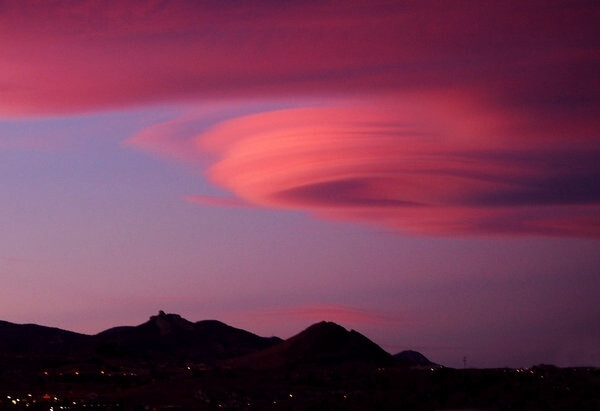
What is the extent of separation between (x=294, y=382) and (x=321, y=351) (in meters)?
17.9

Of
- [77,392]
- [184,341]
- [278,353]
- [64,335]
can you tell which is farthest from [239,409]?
[64,335]

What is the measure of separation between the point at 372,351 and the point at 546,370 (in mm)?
23591

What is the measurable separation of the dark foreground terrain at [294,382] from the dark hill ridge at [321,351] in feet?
0.34

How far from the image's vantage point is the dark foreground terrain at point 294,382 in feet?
217

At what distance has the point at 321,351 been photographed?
92.9 m

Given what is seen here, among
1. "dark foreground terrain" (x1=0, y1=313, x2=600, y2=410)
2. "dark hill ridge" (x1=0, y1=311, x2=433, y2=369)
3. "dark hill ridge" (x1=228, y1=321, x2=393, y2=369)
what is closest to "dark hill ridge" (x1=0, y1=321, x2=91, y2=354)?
"dark hill ridge" (x1=0, y1=311, x2=433, y2=369)

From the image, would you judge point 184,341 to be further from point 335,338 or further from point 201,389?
point 201,389

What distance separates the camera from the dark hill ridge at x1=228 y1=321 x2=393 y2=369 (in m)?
90.8

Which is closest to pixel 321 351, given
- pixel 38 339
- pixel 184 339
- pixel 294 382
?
pixel 294 382

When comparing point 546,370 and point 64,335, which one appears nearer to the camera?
point 546,370

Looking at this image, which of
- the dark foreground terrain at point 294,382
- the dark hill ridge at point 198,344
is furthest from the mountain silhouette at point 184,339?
the dark foreground terrain at point 294,382

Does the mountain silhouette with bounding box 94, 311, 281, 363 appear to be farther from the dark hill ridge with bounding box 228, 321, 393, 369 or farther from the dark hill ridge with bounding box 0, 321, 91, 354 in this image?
the dark hill ridge with bounding box 228, 321, 393, 369

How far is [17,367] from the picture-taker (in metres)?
81.4

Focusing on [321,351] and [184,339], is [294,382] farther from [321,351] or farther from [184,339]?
[184,339]
